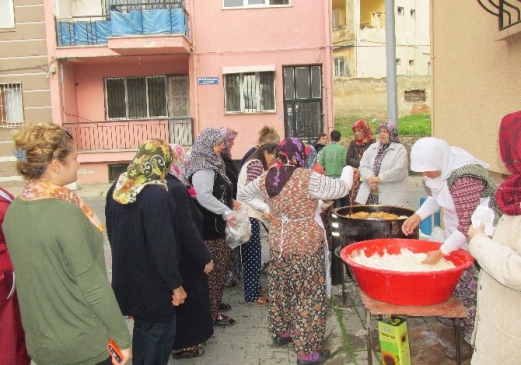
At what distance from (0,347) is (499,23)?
4664mm

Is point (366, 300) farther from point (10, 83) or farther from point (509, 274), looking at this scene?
point (10, 83)

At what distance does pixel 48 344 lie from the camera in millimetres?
2271

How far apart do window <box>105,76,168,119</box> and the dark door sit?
4.17m

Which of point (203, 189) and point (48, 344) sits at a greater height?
point (203, 189)

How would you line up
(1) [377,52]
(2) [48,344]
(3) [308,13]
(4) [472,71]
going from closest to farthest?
(2) [48,344]
(4) [472,71]
(3) [308,13]
(1) [377,52]

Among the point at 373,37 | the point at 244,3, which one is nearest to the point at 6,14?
the point at 244,3

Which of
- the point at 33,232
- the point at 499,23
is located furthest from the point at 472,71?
the point at 33,232

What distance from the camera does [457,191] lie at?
3205 mm

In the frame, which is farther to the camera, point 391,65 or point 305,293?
point 391,65

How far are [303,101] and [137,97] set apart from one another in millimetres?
5565

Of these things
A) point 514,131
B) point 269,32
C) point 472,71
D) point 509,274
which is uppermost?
point 269,32

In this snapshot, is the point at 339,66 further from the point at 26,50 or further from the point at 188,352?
the point at 188,352

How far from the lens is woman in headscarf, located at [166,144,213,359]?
3.47 meters

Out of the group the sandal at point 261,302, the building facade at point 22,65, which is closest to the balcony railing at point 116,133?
the building facade at point 22,65
